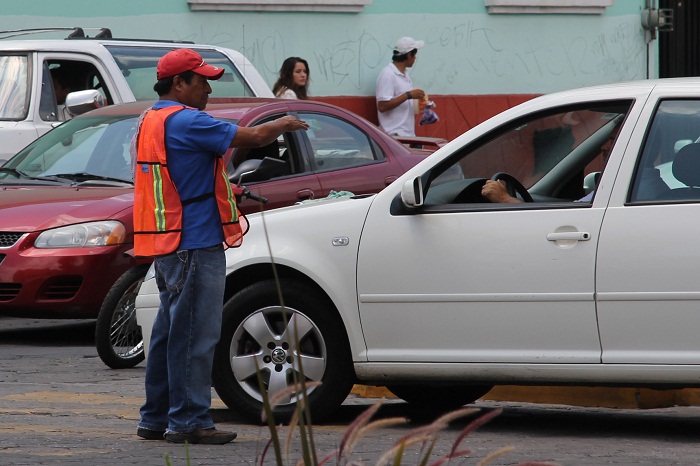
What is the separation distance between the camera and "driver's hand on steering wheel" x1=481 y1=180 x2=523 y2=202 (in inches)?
275

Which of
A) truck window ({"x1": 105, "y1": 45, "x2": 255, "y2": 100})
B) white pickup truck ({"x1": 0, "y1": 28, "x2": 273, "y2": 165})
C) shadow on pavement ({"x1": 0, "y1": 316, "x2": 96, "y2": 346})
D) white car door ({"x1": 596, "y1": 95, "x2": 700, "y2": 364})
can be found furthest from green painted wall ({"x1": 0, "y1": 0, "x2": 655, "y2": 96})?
white car door ({"x1": 596, "y1": 95, "x2": 700, "y2": 364})

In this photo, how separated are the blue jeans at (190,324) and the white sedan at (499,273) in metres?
0.36

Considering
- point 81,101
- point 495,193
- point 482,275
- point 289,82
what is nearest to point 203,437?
point 482,275

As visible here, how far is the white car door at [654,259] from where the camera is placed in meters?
6.39

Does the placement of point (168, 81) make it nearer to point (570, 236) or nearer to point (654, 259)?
point (570, 236)

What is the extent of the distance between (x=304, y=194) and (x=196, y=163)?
397 cm

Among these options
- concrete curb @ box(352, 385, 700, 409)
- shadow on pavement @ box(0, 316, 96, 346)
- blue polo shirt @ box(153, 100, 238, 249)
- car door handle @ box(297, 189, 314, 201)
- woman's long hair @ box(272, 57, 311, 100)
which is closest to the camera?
blue polo shirt @ box(153, 100, 238, 249)

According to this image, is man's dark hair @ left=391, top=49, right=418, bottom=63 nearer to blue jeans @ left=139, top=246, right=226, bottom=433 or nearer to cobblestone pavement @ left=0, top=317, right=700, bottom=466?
cobblestone pavement @ left=0, top=317, right=700, bottom=466

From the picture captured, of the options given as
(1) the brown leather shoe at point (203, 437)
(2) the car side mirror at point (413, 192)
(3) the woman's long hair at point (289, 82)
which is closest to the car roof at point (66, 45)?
(3) the woman's long hair at point (289, 82)

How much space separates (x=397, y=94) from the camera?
1731cm

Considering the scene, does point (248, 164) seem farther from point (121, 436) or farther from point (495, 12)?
point (495, 12)

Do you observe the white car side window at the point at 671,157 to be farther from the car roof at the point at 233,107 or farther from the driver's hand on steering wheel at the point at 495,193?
the car roof at the point at 233,107

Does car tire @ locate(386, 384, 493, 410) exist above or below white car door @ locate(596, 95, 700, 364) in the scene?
below

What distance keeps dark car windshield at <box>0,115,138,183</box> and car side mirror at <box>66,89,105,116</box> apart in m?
0.49
